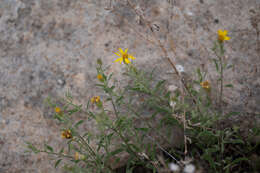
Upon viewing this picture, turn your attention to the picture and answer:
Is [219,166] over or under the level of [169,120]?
under

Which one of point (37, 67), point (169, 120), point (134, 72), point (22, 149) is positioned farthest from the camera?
point (37, 67)

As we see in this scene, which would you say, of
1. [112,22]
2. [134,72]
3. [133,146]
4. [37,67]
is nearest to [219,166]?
[133,146]

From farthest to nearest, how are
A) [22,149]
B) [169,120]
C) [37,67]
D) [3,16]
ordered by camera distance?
[3,16], [37,67], [22,149], [169,120]

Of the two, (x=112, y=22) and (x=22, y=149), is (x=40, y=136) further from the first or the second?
(x=112, y=22)

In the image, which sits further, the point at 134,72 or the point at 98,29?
the point at 98,29

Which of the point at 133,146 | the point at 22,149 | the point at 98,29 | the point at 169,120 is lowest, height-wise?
the point at 22,149

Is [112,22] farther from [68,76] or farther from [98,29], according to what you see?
[68,76]

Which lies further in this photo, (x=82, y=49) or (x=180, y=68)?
(x=82, y=49)
